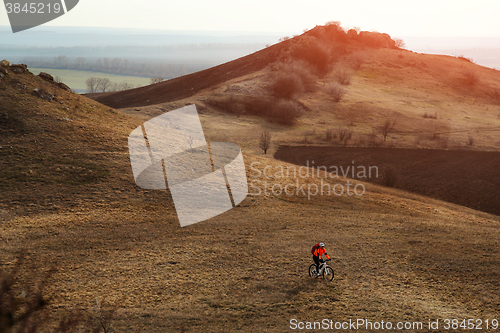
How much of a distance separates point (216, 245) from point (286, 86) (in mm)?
64031

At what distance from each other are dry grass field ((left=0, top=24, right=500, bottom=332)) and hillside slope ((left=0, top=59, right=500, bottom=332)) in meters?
0.09

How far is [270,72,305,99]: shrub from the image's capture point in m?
76.2

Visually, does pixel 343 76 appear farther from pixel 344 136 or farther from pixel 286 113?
pixel 344 136

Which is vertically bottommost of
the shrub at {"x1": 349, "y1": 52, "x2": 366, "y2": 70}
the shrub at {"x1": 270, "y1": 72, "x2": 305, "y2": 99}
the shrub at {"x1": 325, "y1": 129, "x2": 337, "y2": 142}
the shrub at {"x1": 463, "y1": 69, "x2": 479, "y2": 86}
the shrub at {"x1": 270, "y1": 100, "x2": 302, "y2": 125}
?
the shrub at {"x1": 325, "y1": 129, "x2": 337, "y2": 142}

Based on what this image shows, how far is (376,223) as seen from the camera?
75.2 feet

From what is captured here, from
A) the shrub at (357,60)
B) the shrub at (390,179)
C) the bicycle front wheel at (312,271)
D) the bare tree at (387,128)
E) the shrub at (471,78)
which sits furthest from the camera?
the shrub at (357,60)

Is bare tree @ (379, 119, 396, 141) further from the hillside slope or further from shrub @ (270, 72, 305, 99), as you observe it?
the hillside slope

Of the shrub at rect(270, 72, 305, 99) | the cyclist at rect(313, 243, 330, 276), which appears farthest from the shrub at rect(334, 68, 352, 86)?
the cyclist at rect(313, 243, 330, 276)

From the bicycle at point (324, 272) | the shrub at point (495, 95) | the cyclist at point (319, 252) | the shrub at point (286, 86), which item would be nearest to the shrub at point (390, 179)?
the bicycle at point (324, 272)

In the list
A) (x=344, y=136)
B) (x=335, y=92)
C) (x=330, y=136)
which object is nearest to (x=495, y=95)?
(x=335, y=92)

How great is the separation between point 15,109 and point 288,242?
28.2m

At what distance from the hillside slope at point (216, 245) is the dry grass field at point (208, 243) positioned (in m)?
0.09

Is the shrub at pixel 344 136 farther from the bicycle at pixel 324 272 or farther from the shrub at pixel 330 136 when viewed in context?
the bicycle at pixel 324 272

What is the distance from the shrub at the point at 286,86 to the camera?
76.2 meters
